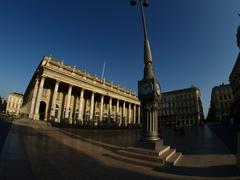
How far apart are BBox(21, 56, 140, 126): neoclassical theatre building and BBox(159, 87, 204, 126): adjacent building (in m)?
26.9

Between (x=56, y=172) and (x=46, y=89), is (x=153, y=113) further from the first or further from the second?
(x=46, y=89)

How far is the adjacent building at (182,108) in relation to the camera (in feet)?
221

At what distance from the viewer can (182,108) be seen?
229 ft

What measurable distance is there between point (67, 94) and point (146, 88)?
35110 mm

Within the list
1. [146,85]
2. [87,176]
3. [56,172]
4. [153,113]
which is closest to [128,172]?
[87,176]

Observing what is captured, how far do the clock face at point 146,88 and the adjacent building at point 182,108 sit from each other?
6628cm

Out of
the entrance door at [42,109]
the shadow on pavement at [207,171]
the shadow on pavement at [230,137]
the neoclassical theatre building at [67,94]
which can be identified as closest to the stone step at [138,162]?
the shadow on pavement at [207,171]

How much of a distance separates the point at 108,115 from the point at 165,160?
42.8m

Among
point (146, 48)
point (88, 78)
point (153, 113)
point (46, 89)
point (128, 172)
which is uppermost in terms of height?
point (88, 78)

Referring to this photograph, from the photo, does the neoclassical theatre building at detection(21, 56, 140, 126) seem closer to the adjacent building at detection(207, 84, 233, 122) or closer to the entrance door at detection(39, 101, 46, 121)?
the entrance door at detection(39, 101, 46, 121)

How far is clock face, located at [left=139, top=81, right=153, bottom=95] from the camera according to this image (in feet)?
21.1

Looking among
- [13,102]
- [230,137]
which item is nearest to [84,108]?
[230,137]

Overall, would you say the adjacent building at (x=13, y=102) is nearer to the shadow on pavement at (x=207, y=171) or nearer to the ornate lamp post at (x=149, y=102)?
the ornate lamp post at (x=149, y=102)

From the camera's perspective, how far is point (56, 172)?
3701 mm
